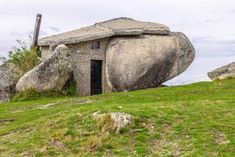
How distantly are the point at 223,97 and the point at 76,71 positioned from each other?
52.1ft

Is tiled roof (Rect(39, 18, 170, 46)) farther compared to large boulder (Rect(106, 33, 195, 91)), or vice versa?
tiled roof (Rect(39, 18, 170, 46))

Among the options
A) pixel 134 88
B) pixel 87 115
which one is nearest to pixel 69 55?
pixel 134 88

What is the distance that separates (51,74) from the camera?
37469mm

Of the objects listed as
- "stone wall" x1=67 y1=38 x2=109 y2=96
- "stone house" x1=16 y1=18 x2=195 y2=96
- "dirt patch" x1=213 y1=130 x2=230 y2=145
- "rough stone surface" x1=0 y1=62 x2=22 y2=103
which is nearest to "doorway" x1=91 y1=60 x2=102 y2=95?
"stone house" x1=16 y1=18 x2=195 y2=96

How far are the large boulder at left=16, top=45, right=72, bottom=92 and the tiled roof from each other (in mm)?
1779

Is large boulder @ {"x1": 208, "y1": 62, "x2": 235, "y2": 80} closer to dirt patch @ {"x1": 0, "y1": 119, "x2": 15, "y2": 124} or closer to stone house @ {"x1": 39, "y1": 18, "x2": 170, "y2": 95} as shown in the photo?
stone house @ {"x1": 39, "y1": 18, "x2": 170, "y2": 95}

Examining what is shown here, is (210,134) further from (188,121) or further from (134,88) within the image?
(134,88)

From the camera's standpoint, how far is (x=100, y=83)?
41.5 meters

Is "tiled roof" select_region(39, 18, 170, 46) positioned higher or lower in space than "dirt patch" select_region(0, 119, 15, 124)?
higher

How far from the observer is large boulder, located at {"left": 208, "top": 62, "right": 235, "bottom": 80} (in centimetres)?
3841

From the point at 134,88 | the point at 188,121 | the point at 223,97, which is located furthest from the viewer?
the point at 134,88

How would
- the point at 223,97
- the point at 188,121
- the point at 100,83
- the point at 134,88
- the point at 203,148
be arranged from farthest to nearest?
the point at 100,83
the point at 134,88
the point at 223,97
the point at 188,121
the point at 203,148

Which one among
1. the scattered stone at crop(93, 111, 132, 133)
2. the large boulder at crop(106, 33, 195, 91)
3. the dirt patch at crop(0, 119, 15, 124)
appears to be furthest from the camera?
the large boulder at crop(106, 33, 195, 91)

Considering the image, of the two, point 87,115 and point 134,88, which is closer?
point 87,115
